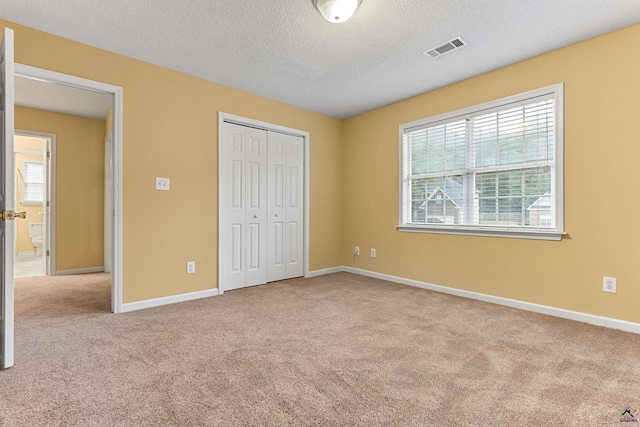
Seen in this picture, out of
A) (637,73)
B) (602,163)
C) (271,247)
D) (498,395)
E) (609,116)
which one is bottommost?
(498,395)

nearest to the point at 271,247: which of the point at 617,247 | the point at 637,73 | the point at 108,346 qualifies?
the point at 108,346

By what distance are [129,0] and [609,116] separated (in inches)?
151

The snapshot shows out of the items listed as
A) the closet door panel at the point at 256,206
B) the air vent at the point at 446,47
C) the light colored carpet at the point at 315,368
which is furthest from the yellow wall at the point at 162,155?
the air vent at the point at 446,47

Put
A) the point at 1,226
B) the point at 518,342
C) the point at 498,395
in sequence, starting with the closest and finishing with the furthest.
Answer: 1. the point at 498,395
2. the point at 1,226
3. the point at 518,342

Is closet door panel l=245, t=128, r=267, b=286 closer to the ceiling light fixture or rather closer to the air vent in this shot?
the ceiling light fixture

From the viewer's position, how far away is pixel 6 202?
73.6 inches

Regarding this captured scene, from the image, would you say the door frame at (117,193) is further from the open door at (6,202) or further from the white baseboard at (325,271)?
the white baseboard at (325,271)

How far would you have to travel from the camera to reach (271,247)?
4.30 meters

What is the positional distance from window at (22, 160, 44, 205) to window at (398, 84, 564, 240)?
7.30 m

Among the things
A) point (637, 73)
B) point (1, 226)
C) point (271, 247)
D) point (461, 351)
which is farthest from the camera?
point (271, 247)

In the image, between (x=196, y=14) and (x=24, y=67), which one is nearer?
(x=196, y=14)

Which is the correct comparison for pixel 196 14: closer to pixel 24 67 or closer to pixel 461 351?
pixel 24 67

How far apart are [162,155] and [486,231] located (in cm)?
352

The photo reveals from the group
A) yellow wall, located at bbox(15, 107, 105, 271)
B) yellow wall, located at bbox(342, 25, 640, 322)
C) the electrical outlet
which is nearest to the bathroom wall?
yellow wall, located at bbox(15, 107, 105, 271)
